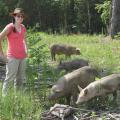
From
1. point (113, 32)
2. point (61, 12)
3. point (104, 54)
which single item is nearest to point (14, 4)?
point (61, 12)

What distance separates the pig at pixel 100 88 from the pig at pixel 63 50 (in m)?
6.64

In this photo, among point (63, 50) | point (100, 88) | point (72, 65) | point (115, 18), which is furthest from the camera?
point (115, 18)

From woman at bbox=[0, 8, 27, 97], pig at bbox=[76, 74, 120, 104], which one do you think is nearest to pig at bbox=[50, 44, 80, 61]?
pig at bbox=[76, 74, 120, 104]

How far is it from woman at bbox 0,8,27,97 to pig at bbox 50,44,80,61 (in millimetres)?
6882

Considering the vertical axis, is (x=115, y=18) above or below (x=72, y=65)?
above

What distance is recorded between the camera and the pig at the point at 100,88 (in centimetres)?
842

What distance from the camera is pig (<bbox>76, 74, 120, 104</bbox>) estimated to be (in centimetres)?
842

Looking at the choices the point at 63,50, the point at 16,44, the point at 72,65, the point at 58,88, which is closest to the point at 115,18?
the point at 63,50

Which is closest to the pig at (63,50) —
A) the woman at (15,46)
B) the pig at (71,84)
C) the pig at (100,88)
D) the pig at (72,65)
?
the pig at (72,65)

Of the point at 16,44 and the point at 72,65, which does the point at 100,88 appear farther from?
the point at 72,65

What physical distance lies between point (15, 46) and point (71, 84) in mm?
1351

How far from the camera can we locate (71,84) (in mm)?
8711

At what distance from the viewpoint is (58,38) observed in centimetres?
2088

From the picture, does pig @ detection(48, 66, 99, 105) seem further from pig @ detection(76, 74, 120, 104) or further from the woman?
the woman
